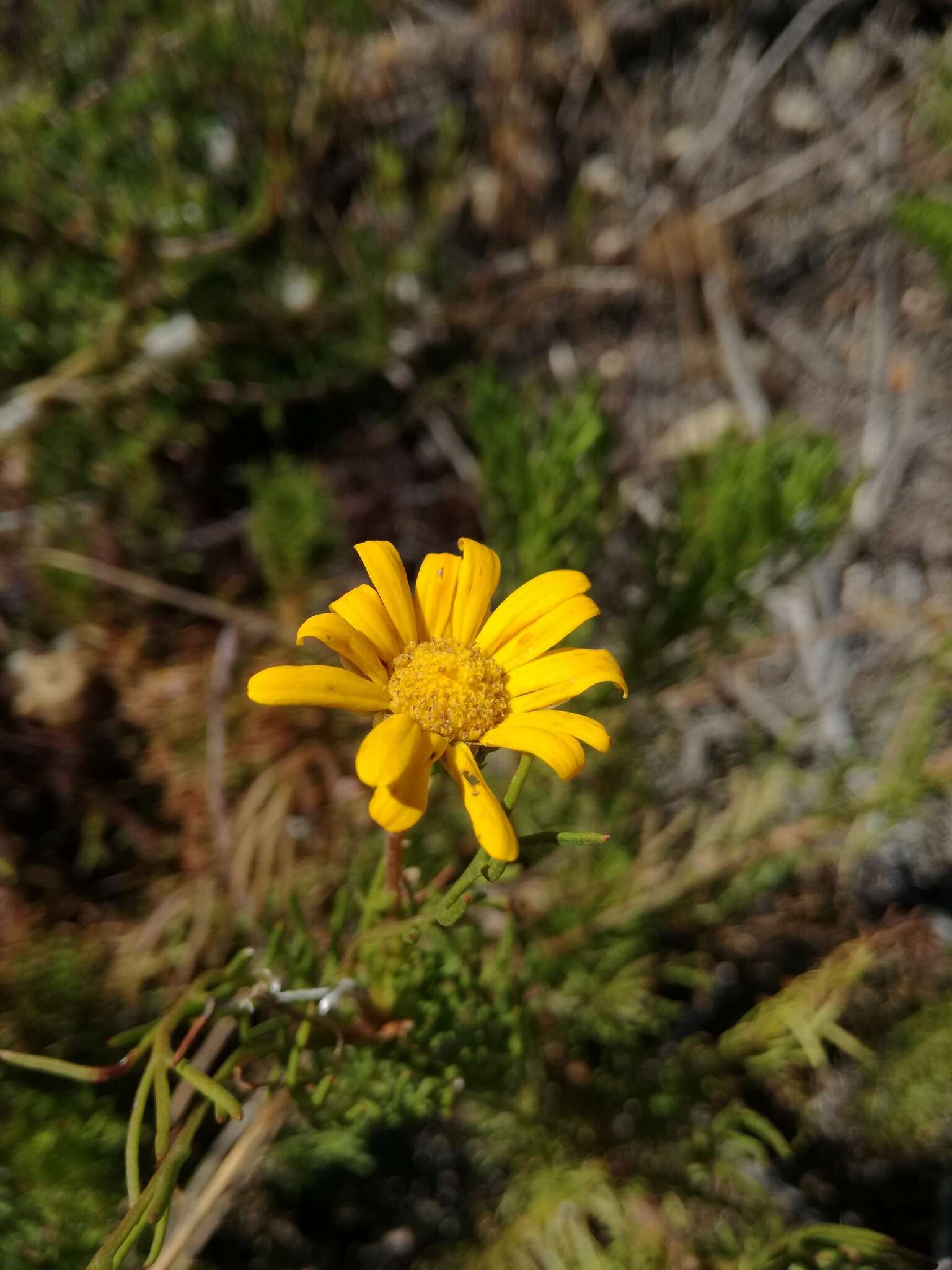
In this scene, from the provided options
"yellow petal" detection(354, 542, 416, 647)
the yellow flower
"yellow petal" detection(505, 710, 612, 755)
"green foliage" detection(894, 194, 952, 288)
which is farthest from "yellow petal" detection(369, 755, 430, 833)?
"green foliage" detection(894, 194, 952, 288)

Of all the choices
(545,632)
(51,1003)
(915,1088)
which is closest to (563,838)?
(545,632)

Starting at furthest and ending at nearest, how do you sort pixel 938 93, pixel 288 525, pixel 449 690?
pixel 938 93, pixel 288 525, pixel 449 690

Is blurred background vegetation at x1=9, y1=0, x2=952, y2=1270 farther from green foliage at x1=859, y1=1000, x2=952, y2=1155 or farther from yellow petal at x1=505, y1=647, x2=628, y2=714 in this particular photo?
yellow petal at x1=505, y1=647, x2=628, y2=714

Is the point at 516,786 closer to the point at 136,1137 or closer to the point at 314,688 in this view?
the point at 314,688

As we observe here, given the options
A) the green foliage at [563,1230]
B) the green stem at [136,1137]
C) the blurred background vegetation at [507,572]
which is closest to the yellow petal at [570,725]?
the blurred background vegetation at [507,572]

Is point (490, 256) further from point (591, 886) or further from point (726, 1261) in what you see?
point (726, 1261)

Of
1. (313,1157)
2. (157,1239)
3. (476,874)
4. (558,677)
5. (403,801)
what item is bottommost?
(313,1157)
